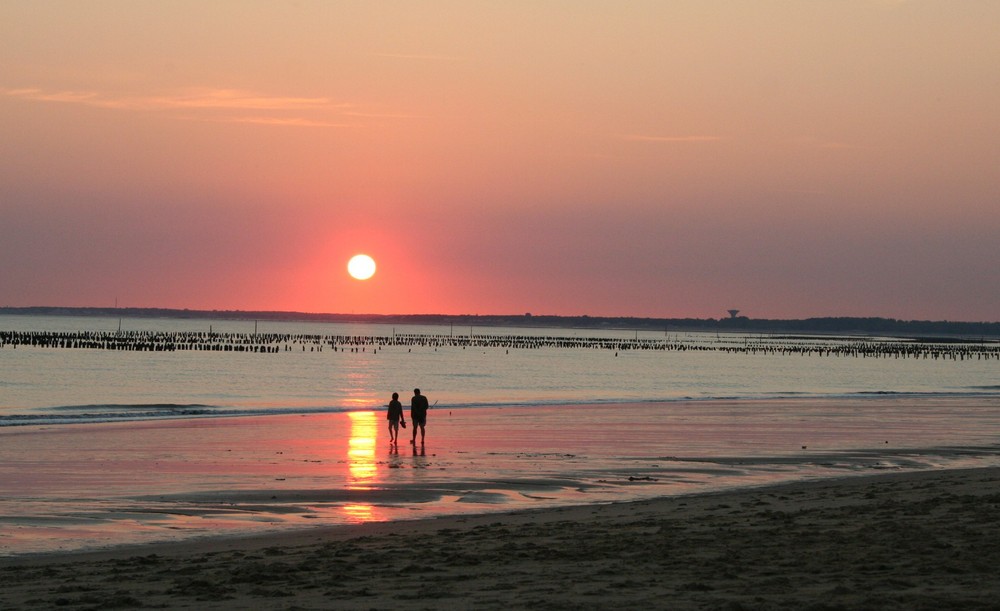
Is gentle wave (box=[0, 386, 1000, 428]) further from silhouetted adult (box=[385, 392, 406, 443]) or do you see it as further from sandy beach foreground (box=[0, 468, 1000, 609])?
sandy beach foreground (box=[0, 468, 1000, 609])

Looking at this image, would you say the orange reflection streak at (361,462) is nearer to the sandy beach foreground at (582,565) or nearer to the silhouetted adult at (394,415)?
the silhouetted adult at (394,415)

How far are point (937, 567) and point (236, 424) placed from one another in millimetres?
27968

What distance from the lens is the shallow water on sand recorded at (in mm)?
16672

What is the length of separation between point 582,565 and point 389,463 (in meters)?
13.5

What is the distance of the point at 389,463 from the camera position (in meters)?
24.1

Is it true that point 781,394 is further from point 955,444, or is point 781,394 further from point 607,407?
point 955,444

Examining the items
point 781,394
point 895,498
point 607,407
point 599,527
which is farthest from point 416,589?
point 781,394

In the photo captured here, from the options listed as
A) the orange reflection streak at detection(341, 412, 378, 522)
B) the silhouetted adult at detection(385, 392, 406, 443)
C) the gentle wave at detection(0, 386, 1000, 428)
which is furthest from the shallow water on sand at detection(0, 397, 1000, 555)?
the gentle wave at detection(0, 386, 1000, 428)

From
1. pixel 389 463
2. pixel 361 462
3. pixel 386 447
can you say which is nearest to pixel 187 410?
pixel 386 447

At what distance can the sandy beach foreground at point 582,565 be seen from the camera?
9.37 metres

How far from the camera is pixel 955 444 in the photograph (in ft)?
98.0

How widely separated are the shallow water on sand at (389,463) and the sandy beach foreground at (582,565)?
8.21 feet

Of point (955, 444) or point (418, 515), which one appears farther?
point (955, 444)

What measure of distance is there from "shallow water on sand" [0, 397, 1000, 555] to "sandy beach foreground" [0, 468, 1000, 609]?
2502 millimetres
